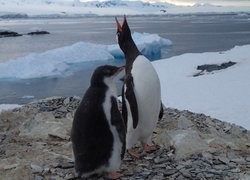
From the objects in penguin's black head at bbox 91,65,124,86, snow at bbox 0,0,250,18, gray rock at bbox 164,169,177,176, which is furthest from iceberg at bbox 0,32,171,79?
snow at bbox 0,0,250,18

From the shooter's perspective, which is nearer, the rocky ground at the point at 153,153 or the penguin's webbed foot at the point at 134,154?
the rocky ground at the point at 153,153

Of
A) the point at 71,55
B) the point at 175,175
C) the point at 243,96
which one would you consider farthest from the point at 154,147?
the point at 71,55

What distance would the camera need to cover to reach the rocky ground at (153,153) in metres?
3.28

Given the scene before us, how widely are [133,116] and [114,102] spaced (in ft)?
2.11

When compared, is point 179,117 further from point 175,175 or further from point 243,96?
point 243,96

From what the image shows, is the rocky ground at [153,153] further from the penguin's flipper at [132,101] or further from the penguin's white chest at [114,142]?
the penguin's flipper at [132,101]

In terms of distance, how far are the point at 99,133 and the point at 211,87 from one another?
29.5ft

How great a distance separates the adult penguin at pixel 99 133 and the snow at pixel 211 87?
16.6 feet

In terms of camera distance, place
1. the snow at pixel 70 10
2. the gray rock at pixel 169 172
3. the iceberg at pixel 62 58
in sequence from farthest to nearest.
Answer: the snow at pixel 70 10 → the iceberg at pixel 62 58 → the gray rock at pixel 169 172

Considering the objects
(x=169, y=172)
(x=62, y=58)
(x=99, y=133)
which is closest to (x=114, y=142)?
(x=99, y=133)

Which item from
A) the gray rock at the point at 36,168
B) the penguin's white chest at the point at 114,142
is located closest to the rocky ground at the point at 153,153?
the gray rock at the point at 36,168

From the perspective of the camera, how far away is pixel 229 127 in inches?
199

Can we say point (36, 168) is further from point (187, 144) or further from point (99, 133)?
point (187, 144)

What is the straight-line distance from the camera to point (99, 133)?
309cm
